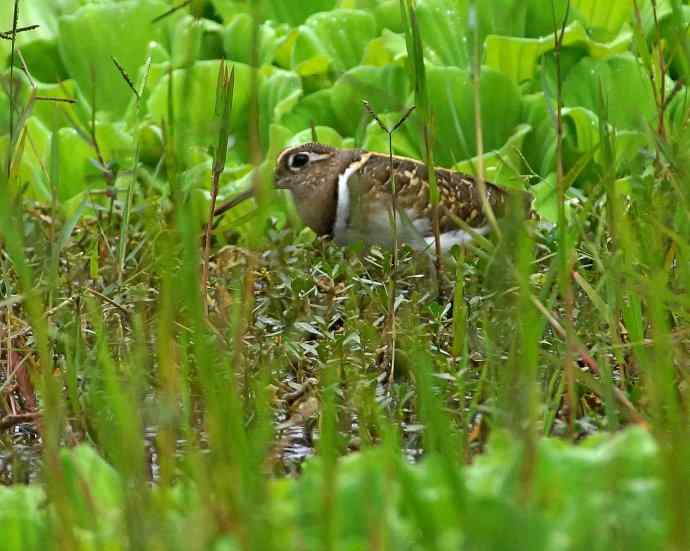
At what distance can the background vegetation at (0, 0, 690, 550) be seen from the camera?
2.06 meters

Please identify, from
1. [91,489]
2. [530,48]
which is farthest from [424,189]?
[91,489]

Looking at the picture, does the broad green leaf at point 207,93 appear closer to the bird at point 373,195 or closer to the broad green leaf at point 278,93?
the broad green leaf at point 278,93

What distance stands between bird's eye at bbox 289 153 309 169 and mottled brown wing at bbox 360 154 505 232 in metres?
0.25

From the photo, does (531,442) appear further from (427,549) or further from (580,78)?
(580,78)

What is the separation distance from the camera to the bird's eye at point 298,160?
5582 millimetres

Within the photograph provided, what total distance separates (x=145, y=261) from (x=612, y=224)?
1873mm

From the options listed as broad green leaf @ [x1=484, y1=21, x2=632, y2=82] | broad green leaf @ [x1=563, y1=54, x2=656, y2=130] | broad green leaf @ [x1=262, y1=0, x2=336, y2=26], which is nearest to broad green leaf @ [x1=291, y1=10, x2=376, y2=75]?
broad green leaf @ [x1=262, y1=0, x2=336, y2=26]

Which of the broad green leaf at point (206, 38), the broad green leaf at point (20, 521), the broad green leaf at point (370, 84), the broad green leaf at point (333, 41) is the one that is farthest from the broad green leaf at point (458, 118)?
the broad green leaf at point (20, 521)

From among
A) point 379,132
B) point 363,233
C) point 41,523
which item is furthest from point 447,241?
point 41,523

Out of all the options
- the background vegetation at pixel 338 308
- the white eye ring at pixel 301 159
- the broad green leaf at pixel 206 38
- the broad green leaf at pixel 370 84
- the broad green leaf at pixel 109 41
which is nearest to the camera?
the background vegetation at pixel 338 308

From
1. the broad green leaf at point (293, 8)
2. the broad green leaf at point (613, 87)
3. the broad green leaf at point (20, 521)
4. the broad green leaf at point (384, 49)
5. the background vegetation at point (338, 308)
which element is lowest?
the broad green leaf at point (20, 521)

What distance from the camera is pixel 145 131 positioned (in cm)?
611

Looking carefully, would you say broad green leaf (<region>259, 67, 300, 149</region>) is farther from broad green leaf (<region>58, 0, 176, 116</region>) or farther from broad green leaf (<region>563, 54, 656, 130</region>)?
broad green leaf (<region>563, 54, 656, 130</region>)

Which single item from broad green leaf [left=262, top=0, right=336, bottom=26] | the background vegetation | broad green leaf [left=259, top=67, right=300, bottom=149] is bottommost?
the background vegetation
